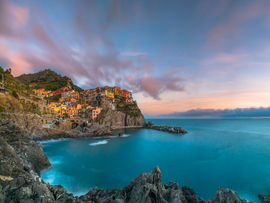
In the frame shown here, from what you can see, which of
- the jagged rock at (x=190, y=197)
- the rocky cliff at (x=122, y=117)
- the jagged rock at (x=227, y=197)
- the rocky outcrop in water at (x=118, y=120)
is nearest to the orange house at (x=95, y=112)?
the rocky cliff at (x=122, y=117)

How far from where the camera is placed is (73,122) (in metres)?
42.6

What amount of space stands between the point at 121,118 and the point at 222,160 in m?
44.5

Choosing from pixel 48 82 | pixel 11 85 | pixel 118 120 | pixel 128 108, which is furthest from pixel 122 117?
pixel 48 82

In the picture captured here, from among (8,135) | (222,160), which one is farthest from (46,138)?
(222,160)

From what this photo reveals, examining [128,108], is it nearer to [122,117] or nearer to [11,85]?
[122,117]

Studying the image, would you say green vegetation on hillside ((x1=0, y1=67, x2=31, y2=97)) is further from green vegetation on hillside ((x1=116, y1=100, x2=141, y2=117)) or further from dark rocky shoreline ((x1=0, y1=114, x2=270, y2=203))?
green vegetation on hillside ((x1=116, y1=100, x2=141, y2=117))

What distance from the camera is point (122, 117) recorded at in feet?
192

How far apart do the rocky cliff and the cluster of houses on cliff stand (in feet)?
9.33

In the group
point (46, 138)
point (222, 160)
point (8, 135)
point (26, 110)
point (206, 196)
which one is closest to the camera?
point (206, 196)

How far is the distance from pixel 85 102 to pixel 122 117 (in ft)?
72.0

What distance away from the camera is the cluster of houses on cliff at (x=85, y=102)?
51.9 metres

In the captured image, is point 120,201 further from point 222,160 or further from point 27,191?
point 222,160

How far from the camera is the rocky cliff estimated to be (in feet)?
170

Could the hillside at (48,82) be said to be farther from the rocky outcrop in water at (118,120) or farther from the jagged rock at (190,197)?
the jagged rock at (190,197)
